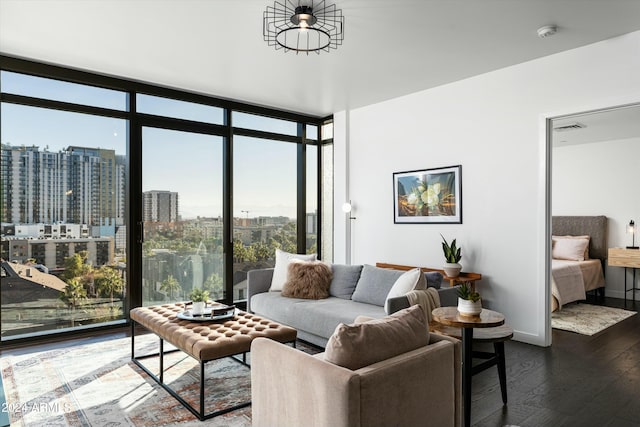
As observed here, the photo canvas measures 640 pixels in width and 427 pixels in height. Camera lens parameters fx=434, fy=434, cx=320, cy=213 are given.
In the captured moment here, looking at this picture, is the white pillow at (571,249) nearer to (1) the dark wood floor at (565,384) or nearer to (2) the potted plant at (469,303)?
(1) the dark wood floor at (565,384)

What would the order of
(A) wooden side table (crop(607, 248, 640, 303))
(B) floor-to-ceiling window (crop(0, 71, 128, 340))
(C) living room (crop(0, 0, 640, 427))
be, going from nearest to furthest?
(C) living room (crop(0, 0, 640, 427)), (B) floor-to-ceiling window (crop(0, 71, 128, 340)), (A) wooden side table (crop(607, 248, 640, 303))

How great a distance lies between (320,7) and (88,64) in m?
2.51

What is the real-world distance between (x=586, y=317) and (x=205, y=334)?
15.2ft

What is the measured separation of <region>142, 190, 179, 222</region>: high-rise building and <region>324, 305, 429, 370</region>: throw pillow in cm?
363

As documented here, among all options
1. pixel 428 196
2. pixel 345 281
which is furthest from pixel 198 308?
pixel 428 196

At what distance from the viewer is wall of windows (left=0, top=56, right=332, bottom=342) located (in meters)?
4.19

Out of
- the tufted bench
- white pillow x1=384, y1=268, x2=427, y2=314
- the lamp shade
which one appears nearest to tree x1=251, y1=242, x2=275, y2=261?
the tufted bench

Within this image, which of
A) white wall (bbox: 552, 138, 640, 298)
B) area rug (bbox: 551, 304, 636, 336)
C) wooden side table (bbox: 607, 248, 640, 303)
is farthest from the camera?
white wall (bbox: 552, 138, 640, 298)

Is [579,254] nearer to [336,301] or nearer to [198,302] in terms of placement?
[336,301]

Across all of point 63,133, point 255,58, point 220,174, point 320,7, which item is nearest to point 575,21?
point 320,7

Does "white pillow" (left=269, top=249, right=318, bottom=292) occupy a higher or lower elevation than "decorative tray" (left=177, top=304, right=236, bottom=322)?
higher

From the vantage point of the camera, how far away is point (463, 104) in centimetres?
470

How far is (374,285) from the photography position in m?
4.05

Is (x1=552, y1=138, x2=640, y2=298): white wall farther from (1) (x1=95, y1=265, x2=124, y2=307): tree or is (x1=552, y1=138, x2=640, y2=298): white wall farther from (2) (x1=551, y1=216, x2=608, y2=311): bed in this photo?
(1) (x1=95, y1=265, x2=124, y2=307): tree
